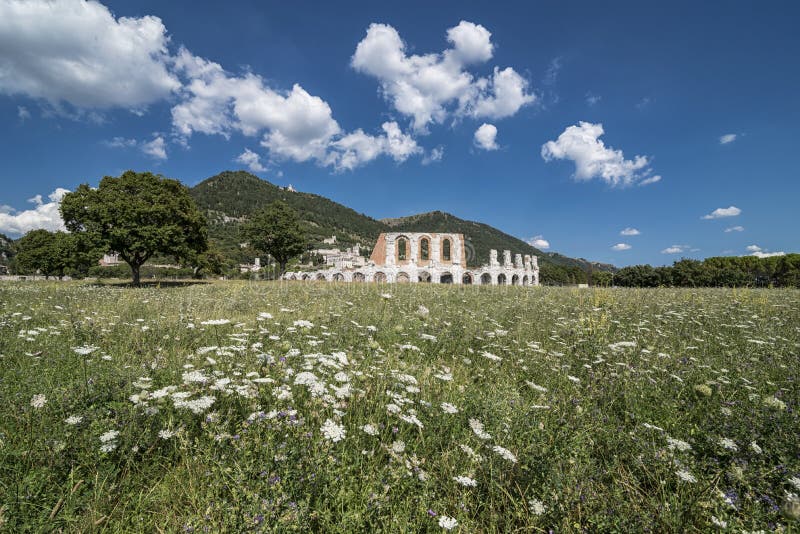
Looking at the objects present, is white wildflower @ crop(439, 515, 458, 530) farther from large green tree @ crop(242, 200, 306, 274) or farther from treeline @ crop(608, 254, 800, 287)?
treeline @ crop(608, 254, 800, 287)

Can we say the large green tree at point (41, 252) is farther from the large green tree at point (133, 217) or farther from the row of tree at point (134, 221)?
the large green tree at point (133, 217)

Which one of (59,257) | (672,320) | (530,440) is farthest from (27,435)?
(59,257)

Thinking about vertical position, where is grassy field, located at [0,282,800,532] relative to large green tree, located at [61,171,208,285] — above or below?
below

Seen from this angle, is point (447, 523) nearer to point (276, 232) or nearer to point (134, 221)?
point (134, 221)

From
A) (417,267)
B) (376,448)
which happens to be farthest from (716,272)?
(376,448)

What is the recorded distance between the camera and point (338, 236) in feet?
584

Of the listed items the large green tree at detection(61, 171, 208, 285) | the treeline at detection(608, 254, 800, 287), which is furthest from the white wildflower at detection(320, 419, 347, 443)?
the treeline at detection(608, 254, 800, 287)

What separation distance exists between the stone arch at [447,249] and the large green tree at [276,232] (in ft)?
63.4

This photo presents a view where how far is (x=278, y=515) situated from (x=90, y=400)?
6.57ft

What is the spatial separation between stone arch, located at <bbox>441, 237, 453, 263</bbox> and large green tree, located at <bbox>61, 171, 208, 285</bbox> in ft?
93.5

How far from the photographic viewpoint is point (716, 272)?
46.8 metres

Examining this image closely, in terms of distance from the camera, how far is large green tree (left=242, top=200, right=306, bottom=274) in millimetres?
42562

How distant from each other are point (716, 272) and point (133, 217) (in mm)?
69683

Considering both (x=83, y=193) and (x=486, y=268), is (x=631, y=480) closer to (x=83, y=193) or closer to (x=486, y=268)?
(x=83, y=193)
